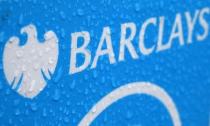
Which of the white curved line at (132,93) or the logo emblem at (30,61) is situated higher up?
the white curved line at (132,93)

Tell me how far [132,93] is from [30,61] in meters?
0.35

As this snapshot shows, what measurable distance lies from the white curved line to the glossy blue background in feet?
0.05

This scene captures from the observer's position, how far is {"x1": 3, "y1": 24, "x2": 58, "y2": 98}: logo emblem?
0.76 metres

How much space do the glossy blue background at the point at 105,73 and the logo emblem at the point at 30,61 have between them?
0.01 metres

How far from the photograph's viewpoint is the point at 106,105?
96cm

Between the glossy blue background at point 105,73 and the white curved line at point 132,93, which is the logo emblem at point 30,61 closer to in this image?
the glossy blue background at point 105,73


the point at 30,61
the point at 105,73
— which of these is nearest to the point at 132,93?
the point at 105,73

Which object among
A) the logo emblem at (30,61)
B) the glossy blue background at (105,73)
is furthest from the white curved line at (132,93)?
the logo emblem at (30,61)

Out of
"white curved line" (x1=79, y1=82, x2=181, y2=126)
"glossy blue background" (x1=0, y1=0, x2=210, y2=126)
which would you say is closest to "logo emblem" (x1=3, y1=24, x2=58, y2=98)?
"glossy blue background" (x1=0, y1=0, x2=210, y2=126)

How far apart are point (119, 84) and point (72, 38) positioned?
0.22m

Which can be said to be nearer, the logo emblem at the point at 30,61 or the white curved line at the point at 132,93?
the logo emblem at the point at 30,61

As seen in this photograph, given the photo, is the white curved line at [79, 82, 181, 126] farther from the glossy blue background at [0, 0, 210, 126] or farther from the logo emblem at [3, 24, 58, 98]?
the logo emblem at [3, 24, 58, 98]

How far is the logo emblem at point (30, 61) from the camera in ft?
2.49

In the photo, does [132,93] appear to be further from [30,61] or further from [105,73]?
[30,61]
